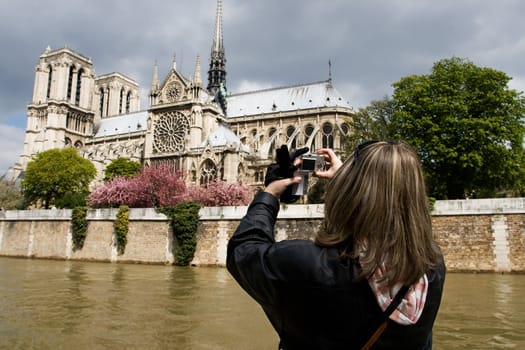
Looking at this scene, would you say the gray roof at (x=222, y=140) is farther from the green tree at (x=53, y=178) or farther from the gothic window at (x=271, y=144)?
the green tree at (x=53, y=178)

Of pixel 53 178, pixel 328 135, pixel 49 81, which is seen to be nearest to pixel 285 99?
pixel 328 135

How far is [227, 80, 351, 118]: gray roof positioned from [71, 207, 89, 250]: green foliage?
28.8 m

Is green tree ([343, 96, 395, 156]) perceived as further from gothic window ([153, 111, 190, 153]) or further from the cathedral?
gothic window ([153, 111, 190, 153])

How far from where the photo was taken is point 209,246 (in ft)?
62.9

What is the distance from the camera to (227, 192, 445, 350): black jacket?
136cm

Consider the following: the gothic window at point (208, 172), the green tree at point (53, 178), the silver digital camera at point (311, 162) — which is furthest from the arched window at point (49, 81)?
the silver digital camera at point (311, 162)

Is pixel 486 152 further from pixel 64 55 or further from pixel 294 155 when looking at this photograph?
pixel 64 55

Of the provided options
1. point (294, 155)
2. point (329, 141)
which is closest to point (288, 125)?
point (329, 141)

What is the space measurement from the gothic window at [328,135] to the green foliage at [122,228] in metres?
25.8

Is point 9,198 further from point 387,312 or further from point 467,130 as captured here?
point 387,312

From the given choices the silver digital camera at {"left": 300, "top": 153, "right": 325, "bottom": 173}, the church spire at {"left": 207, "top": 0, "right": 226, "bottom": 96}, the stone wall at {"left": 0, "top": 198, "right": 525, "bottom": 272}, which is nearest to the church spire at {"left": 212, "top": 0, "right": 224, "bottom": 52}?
the church spire at {"left": 207, "top": 0, "right": 226, "bottom": 96}

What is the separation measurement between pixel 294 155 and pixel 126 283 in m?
12.5

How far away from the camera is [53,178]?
38156 millimetres

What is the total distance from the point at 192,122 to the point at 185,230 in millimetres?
23737
